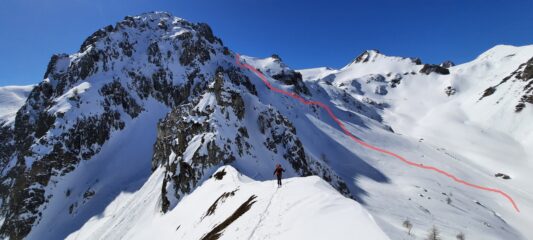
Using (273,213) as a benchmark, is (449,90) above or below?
below

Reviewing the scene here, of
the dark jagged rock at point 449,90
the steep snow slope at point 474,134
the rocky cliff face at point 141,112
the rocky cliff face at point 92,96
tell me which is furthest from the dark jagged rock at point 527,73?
the rocky cliff face at point 92,96

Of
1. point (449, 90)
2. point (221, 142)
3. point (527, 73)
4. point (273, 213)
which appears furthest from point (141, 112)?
point (449, 90)

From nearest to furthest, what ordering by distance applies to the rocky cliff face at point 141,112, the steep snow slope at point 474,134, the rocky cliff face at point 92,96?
the rocky cliff face at point 141,112, the steep snow slope at point 474,134, the rocky cliff face at point 92,96

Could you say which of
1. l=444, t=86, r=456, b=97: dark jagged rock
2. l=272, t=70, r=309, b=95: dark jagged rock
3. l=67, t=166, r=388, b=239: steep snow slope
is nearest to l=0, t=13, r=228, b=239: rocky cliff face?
l=272, t=70, r=309, b=95: dark jagged rock

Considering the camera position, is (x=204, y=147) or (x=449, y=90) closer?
(x=204, y=147)

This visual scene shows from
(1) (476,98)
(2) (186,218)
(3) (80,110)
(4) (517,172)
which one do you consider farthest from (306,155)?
(1) (476,98)

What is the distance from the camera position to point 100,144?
87.9m

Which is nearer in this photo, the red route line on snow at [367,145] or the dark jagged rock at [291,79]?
the red route line on snow at [367,145]

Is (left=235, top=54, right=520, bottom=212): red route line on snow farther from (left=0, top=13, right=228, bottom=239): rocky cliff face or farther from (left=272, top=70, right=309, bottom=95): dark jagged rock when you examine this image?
(left=0, top=13, right=228, bottom=239): rocky cliff face

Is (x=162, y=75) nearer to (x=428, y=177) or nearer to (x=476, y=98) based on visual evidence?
(x=428, y=177)

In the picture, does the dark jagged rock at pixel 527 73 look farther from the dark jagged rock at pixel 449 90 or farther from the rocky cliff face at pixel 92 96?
the rocky cliff face at pixel 92 96

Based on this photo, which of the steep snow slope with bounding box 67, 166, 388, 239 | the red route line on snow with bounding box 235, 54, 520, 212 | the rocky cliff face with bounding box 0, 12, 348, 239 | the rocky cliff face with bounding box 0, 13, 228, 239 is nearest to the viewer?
the steep snow slope with bounding box 67, 166, 388, 239

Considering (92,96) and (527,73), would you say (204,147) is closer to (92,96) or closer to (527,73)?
(92,96)

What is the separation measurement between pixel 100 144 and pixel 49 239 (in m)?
28.1
